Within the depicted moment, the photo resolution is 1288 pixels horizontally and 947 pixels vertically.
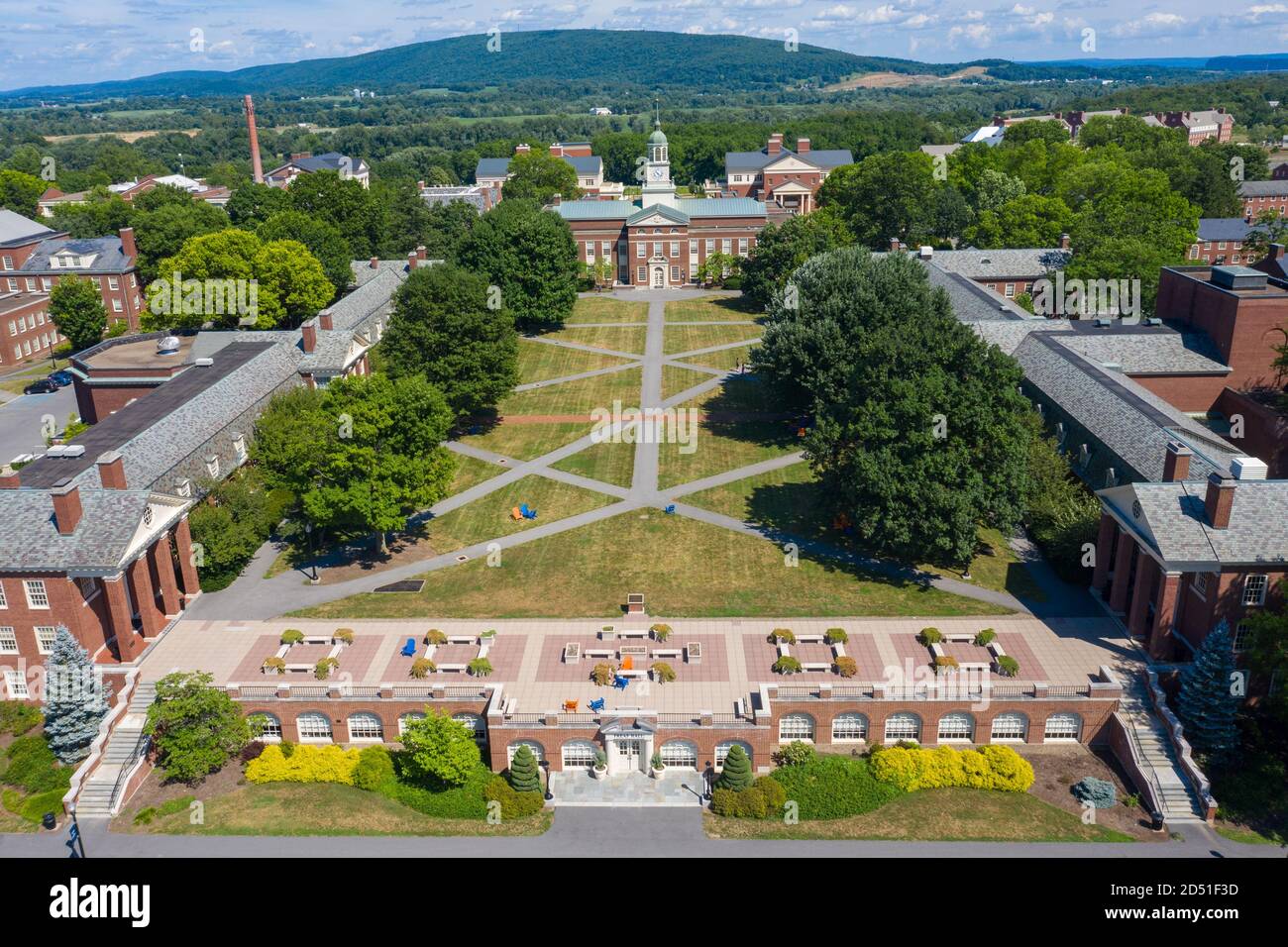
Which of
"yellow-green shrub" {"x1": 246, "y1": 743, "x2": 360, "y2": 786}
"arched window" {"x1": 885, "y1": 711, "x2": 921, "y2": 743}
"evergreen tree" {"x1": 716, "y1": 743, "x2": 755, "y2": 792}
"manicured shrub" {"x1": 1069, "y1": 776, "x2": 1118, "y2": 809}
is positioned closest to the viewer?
"manicured shrub" {"x1": 1069, "y1": 776, "x2": 1118, "y2": 809}

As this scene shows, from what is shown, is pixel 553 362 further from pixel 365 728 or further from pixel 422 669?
pixel 365 728

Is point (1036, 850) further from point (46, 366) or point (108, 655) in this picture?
point (46, 366)

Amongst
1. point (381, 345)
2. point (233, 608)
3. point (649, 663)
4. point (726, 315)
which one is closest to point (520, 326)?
point (726, 315)

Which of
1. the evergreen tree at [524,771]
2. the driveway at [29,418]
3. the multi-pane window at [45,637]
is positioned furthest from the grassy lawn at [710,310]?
the evergreen tree at [524,771]

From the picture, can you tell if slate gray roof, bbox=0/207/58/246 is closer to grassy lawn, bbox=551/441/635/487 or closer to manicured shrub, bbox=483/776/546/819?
grassy lawn, bbox=551/441/635/487

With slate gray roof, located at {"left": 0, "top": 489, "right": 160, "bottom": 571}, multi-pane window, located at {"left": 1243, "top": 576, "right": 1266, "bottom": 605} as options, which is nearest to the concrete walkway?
slate gray roof, located at {"left": 0, "top": 489, "right": 160, "bottom": 571}

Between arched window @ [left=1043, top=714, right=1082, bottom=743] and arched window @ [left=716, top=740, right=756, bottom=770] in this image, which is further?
arched window @ [left=1043, top=714, right=1082, bottom=743]

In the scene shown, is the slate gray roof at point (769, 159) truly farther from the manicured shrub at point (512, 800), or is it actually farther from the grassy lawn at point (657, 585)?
the manicured shrub at point (512, 800)
